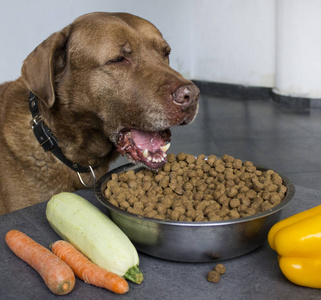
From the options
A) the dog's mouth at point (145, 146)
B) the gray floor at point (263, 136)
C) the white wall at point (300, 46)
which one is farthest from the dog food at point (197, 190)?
the white wall at point (300, 46)

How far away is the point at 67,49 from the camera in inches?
69.6

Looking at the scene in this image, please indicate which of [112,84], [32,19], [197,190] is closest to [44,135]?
[112,84]

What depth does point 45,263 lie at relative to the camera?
109cm

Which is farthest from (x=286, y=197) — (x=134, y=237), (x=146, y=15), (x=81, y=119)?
(x=146, y=15)

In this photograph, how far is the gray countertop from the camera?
1.01 metres

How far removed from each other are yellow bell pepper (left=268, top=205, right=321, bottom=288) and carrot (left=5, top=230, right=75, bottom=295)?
1.62 ft

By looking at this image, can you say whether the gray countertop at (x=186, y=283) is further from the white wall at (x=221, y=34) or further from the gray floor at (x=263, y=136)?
the white wall at (x=221, y=34)

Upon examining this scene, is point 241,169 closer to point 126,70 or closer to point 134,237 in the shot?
point 134,237

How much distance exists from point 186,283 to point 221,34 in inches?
266

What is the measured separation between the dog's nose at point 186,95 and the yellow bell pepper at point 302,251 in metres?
0.68

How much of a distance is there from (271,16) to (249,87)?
1.12 metres

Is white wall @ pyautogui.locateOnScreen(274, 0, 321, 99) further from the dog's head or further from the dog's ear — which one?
→ the dog's ear

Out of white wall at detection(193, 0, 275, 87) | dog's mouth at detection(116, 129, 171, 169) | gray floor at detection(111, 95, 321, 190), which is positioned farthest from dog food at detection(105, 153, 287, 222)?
white wall at detection(193, 0, 275, 87)

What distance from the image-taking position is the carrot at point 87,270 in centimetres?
102
